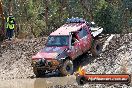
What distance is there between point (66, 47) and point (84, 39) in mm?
1383

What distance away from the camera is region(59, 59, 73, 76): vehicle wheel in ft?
54.0

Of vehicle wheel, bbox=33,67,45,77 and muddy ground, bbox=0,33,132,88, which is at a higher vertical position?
muddy ground, bbox=0,33,132,88

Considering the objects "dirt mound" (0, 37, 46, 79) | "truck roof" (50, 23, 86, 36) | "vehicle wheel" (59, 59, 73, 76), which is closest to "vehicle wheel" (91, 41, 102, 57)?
"truck roof" (50, 23, 86, 36)

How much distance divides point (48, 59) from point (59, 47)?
969 millimetres

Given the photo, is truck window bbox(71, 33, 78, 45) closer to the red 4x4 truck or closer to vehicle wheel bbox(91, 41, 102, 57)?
the red 4x4 truck

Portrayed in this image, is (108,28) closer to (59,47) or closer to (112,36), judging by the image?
(112,36)

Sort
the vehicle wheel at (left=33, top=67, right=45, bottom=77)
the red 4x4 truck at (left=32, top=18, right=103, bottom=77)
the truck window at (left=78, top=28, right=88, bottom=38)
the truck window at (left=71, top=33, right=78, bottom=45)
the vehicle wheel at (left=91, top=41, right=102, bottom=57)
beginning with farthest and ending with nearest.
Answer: the vehicle wheel at (left=91, top=41, right=102, bottom=57) < the truck window at (left=78, top=28, right=88, bottom=38) < the truck window at (left=71, top=33, right=78, bottom=45) < the vehicle wheel at (left=33, top=67, right=45, bottom=77) < the red 4x4 truck at (left=32, top=18, right=103, bottom=77)

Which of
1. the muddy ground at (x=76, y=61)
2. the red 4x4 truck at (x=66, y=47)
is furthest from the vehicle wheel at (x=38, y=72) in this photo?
the muddy ground at (x=76, y=61)

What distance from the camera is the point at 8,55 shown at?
2053 cm

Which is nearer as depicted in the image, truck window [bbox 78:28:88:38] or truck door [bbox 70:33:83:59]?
truck door [bbox 70:33:83:59]

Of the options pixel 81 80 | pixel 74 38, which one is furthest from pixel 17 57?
pixel 81 80

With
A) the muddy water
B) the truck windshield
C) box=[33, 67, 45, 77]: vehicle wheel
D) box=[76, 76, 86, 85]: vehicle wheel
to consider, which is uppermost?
the truck windshield

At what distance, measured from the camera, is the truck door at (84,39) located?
17.8 meters

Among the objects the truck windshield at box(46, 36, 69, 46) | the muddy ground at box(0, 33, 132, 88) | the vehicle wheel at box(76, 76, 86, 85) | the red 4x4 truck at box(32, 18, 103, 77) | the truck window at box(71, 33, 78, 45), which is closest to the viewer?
the vehicle wheel at box(76, 76, 86, 85)
